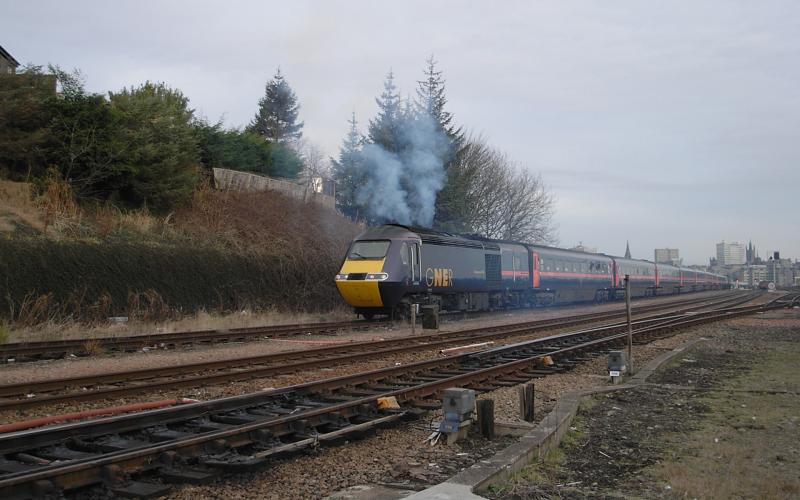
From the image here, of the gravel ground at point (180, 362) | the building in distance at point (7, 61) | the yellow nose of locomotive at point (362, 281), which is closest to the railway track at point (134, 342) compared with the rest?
the gravel ground at point (180, 362)

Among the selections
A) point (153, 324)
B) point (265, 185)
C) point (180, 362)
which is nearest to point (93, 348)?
point (180, 362)

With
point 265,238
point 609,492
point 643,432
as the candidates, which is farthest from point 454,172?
point 609,492

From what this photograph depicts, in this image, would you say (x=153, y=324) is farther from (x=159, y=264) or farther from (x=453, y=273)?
(x=453, y=273)

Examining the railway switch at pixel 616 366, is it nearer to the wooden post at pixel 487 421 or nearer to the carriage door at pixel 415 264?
the wooden post at pixel 487 421

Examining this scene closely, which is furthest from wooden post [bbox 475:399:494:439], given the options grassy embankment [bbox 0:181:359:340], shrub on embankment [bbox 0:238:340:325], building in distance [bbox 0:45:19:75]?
building in distance [bbox 0:45:19:75]

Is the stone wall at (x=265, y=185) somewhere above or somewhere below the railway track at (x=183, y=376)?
above

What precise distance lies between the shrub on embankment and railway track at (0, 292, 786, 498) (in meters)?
11.1

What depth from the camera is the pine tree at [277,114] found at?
54062 millimetres

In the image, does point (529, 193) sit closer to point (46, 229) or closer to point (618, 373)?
point (46, 229)

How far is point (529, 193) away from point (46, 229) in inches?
A: 1404

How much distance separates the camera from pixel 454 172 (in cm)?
3372

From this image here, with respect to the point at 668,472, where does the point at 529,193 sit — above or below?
above

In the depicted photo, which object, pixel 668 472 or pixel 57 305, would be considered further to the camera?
pixel 57 305

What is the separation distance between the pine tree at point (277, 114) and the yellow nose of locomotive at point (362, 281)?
34850 mm
